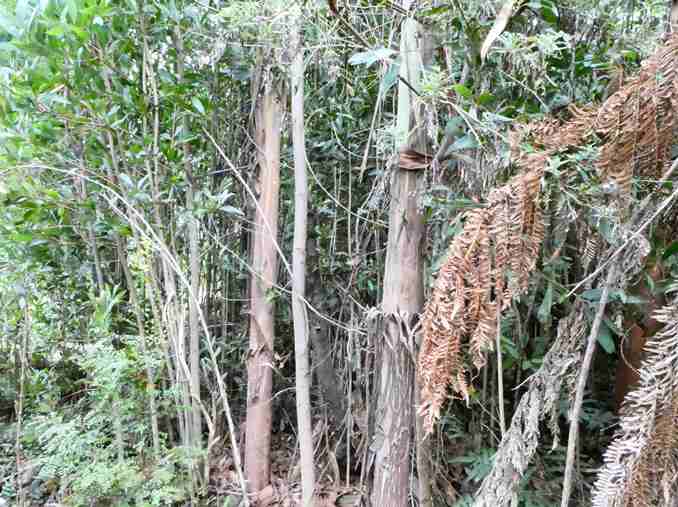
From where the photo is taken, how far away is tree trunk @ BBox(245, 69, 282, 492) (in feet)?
7.29

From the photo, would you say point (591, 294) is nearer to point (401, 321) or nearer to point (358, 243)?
point (401, 321)

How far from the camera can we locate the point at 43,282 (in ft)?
9.17

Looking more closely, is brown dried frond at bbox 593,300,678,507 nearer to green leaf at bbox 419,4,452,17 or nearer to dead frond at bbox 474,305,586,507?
dead frond at bbox 474,305,586,507

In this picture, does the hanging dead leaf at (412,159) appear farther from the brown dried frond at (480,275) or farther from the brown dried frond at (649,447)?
the brown dried frond at (649,447)

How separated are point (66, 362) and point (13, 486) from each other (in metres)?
0.74

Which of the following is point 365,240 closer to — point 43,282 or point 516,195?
point 516,195

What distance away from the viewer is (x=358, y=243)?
7.38 feet

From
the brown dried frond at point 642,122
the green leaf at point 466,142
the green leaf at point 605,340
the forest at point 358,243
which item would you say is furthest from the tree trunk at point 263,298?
the brown dried frond at point 642,122

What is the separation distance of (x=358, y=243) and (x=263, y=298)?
0.50m

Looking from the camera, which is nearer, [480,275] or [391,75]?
[480,275]

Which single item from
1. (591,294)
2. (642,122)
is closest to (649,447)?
(591,294)

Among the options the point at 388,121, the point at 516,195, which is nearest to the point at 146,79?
the point at 388,121

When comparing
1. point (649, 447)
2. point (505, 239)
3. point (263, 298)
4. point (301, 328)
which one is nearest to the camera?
point (649, 447)

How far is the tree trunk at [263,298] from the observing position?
87.4 inches
